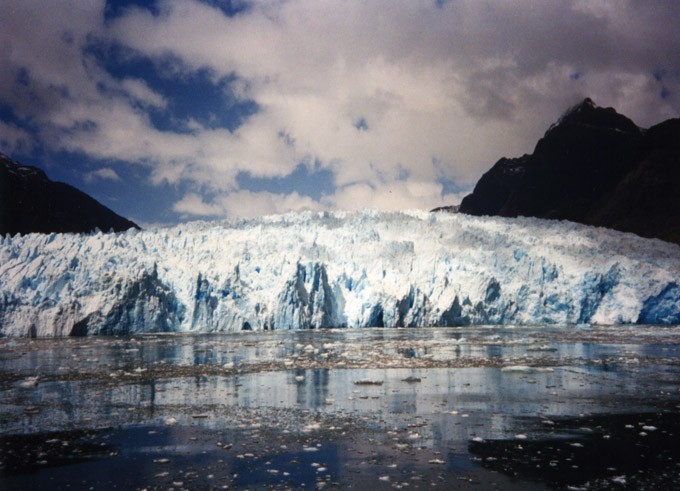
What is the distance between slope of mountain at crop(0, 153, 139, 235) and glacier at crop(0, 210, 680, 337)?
34945 millimetres

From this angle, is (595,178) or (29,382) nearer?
(29,382)

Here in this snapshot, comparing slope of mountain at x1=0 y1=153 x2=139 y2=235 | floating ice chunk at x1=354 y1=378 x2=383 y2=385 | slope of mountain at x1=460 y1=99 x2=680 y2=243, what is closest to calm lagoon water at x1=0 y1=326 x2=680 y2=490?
floating ice chunk at x1=354 y1=378 x2=383 y2=385

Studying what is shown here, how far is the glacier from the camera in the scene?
2875 centimetres

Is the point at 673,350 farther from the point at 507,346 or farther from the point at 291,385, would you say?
the point at 291,385

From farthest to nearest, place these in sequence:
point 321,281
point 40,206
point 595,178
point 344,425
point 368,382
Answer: point 595,178
point 40,206
point 321,281
point 368,382
point 344,425

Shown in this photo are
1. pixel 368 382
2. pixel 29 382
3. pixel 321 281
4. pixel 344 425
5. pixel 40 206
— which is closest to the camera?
pixel 344 425

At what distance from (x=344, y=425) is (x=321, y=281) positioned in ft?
83.9

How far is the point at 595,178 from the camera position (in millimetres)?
92000

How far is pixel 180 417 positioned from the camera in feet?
26.2

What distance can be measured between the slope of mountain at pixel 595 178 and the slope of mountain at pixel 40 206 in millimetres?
66221

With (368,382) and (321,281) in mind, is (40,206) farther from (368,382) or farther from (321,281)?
(368,382)

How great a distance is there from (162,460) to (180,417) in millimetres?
2182

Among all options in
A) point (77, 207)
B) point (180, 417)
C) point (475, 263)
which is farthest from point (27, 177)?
point (180, 417)

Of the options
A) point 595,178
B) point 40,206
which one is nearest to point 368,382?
point 40,206
